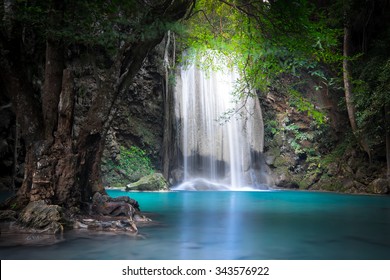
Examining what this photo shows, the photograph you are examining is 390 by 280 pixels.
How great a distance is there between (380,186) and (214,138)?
9163 millimetres

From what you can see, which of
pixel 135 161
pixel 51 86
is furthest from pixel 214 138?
pixel 51 86

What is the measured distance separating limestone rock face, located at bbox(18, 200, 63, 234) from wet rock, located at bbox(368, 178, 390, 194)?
1298 cm

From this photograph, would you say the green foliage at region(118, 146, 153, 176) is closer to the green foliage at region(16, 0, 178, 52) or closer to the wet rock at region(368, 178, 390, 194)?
the wet rock at region(368, 178, 390, 194)

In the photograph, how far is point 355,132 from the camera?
15.0 metres

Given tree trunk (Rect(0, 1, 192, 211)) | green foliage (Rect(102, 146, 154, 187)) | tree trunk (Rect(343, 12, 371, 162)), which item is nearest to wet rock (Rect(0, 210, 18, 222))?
tree trunk (Rect(0, 1, 192, 211))

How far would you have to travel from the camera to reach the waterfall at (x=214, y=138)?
19656 millimetres

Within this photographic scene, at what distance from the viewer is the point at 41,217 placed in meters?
5.21

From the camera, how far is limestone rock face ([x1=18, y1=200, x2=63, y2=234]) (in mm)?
5091

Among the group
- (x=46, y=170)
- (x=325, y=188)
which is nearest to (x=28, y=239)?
(x=46, y=170)

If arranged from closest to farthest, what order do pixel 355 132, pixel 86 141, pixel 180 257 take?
pixel 180 257 < pixel 86 141 < pixel 355 132

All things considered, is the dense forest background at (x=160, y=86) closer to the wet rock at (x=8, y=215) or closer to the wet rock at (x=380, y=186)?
the wet rock at (x=380, y=186)

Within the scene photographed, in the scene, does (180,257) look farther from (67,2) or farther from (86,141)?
(67,2)

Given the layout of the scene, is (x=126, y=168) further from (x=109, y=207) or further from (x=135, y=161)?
(x=109, y=207)

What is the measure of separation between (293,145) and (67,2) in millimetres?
16617
